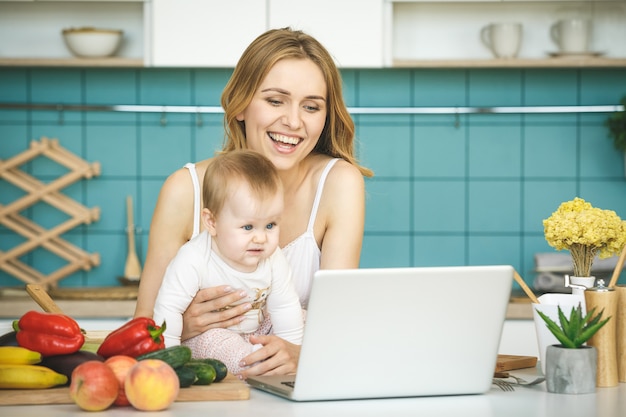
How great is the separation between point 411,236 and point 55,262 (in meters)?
1.27

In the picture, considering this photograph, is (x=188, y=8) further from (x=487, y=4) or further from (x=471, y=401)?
(x=471, y=401)

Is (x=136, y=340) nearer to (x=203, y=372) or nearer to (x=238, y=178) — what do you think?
(x=203, y=372)

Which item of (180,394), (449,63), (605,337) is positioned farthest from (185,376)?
(449,63)

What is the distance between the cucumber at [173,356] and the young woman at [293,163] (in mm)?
608

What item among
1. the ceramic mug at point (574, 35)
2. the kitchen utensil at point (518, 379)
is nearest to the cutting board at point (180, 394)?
the kitchen utensil at point (518, 379)

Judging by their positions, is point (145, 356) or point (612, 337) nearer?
point (145, 356)

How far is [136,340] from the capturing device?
4.29 feet

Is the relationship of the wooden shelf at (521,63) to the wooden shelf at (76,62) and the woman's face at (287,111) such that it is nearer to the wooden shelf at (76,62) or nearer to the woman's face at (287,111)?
the wooden shelf at (76,62)

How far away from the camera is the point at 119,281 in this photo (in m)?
3.20

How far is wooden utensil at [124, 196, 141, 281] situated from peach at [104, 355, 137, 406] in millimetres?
1919

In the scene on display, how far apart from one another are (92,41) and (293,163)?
148cm

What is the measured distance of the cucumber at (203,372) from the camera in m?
1.27

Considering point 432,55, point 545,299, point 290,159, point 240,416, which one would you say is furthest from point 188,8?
point 240,416

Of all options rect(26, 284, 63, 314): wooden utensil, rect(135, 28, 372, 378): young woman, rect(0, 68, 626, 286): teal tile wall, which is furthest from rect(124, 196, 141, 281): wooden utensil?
rect(26, 284, 63, 314): wooden utensil
